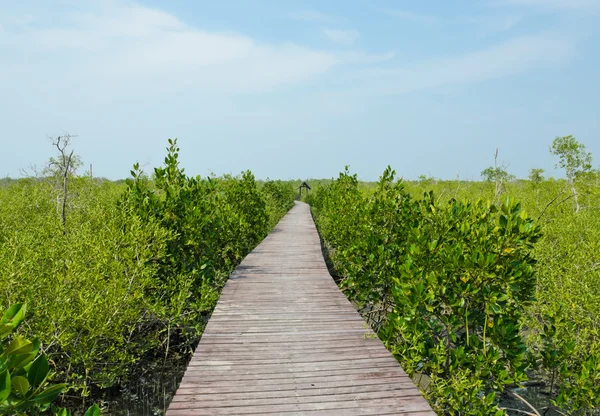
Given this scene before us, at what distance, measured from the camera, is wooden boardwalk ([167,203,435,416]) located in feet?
9.27

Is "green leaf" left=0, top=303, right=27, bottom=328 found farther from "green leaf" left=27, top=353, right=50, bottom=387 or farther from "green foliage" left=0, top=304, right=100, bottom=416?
"green leaf" left=27, top=353, right=50, bottom=387

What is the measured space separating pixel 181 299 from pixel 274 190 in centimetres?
1608

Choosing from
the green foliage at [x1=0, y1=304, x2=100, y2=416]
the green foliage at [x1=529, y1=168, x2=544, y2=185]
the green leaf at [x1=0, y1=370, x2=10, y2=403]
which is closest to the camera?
the green leaf at [x1=0, y1=370, x2=10, y2=403]

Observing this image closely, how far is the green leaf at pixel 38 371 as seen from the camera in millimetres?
1181

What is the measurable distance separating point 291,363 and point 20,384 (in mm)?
2603

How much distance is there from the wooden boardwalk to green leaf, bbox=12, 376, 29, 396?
180cm

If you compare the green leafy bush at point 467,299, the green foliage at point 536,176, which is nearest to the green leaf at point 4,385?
the green leafy bush at point 467,299

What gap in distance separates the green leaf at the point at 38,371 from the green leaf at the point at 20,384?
47mm

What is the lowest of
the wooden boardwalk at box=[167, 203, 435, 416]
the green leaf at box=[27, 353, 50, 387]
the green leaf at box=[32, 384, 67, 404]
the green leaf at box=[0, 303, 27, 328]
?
the wooden boardwalk at box=[167, 203, 435, 416]

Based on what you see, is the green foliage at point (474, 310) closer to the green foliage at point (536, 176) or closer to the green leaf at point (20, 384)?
the green leaf at point (20, 384)

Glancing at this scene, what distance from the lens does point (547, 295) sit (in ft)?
18.1

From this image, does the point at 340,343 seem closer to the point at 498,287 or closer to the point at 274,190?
the point at 498,287

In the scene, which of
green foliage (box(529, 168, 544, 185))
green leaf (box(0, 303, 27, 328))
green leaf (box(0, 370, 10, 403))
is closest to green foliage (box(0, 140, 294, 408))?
green leaf (box(0, 303, 27, 328))

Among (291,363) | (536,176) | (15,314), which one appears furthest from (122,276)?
(536,176)
